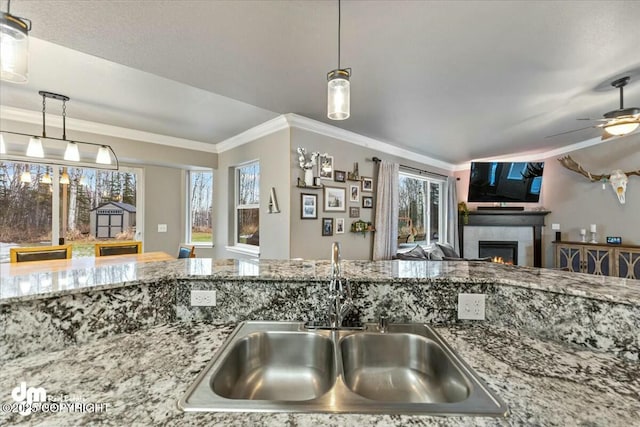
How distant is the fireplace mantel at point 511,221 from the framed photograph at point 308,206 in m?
3.71

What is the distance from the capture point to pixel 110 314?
0.98 meters

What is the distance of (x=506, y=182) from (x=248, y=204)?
15.2 ft

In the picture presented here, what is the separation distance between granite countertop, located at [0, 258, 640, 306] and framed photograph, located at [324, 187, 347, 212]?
1.99 metres

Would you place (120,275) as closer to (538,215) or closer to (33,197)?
(33,197)

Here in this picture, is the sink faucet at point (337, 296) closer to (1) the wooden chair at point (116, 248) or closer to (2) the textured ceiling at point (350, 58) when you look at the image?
(2) the textured ceiling at point (350, 58)

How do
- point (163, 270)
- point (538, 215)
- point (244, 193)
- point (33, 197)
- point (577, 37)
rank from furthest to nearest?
point (538, 215) → point (244, 193) → point (33, 197) → point (577, 37) → point (163, 270)

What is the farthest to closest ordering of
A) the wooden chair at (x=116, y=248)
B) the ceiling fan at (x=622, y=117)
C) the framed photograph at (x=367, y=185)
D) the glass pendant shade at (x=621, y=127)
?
1. the framed photograph at (x=367, y=185)
2. the wooden chair at (x=116, y=248)
3. the glass pendant shade at (x=621, y=127)
4. the ceiling fan at (x=622, y=117)

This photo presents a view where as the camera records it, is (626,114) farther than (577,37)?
Yes

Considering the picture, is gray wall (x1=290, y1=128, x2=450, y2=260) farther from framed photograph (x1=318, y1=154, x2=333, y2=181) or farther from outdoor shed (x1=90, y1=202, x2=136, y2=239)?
outdoor shed (x1=90, y1=202, x2=136, y2=239)

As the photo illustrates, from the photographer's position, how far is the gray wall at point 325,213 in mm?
3111

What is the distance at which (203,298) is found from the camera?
1130 millimetres

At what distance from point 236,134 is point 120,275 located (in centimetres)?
309

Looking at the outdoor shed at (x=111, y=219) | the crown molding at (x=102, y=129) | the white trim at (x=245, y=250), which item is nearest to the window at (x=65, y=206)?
the outdoor shed at (x=111, y=219)

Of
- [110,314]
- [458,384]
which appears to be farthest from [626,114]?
[110,314]
